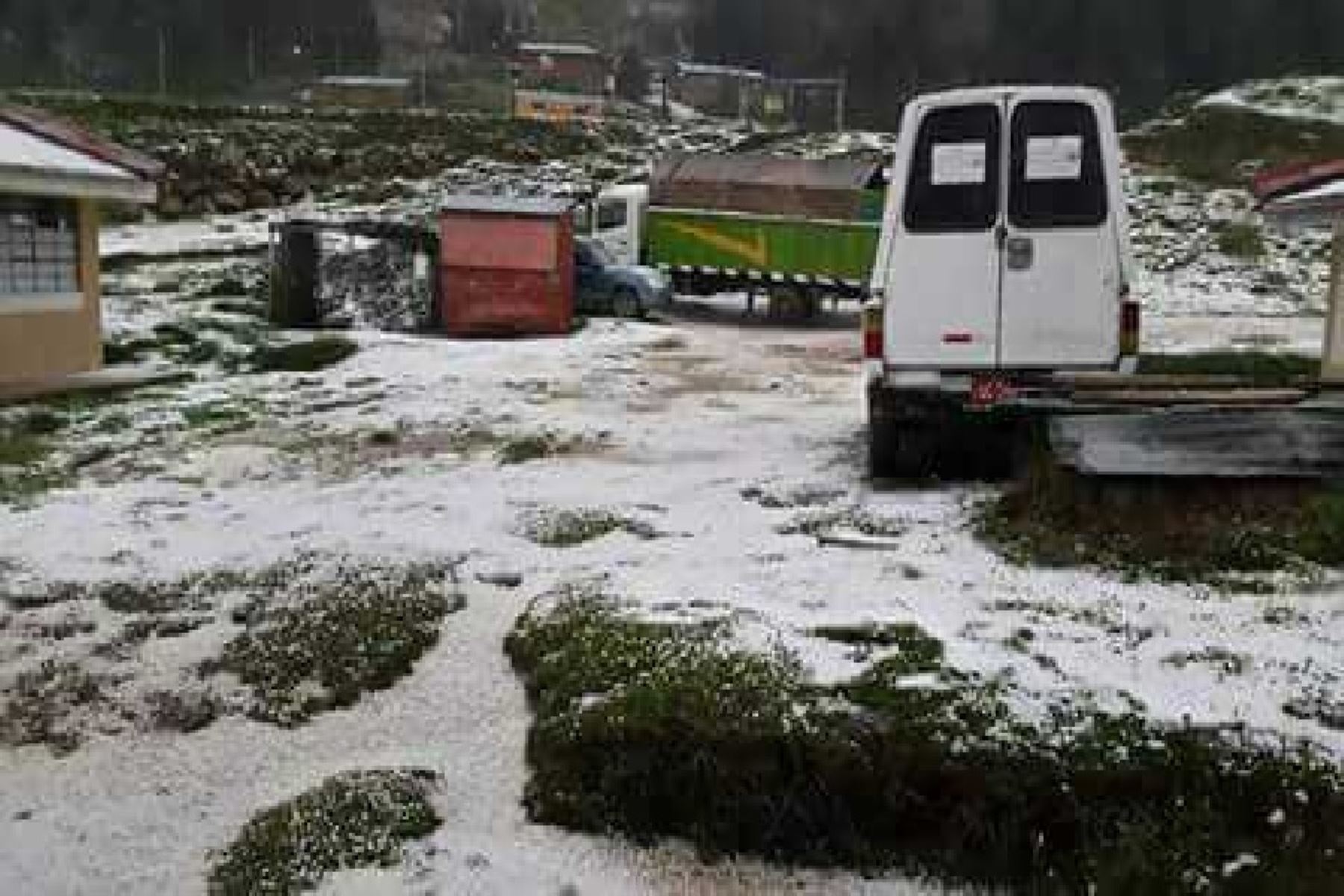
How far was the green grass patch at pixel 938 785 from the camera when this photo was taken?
4.33 m

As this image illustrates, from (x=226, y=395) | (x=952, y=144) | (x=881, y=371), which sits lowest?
(x=226, y=395)

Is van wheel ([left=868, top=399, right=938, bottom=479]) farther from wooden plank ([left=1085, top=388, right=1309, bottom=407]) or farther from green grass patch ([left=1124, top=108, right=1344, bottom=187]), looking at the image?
green grass patch ([left=1124, top=108, right=1344, bottom=187])

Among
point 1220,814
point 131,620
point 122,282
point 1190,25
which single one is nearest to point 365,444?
point 131,620

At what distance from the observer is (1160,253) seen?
34.4 meters

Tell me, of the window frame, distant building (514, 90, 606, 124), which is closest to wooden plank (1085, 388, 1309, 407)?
the window frame

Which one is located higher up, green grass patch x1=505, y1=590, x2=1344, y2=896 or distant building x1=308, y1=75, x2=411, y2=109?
distant building x1=308, y1=75, x2=411, y2=109

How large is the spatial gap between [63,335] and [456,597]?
1111 centimetres

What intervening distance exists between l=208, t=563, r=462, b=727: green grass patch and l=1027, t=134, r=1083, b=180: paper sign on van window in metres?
4.12

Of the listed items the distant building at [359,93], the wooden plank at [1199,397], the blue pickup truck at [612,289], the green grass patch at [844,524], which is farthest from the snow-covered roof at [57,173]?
the distant building at [359,93]

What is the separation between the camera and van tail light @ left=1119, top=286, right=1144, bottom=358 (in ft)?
27.2

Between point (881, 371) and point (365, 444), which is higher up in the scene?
point (881, 371)

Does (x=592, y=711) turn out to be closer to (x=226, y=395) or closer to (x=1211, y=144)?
(x=226, y=395)

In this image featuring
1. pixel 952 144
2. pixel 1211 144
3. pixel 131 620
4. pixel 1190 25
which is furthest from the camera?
pixel 1190 25

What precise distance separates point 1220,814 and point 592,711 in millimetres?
2100
